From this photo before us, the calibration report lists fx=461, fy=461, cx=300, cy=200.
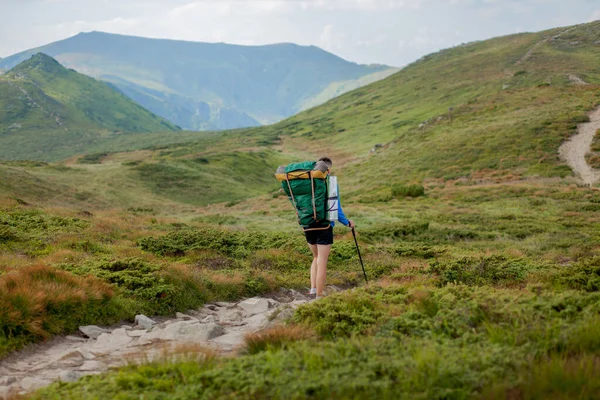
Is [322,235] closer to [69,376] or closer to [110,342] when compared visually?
[110,342]

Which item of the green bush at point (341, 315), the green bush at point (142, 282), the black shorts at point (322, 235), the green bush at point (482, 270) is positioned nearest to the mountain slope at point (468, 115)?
the green bush at point (482, 270)

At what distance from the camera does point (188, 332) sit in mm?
7145

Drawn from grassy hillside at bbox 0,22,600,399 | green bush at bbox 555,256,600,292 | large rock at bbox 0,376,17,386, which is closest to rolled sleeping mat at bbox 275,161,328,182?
grassy hillside at bbox 0,22,600,399

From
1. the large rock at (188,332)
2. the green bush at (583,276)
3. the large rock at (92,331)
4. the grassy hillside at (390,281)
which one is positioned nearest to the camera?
the grassy hillside at (390,281)

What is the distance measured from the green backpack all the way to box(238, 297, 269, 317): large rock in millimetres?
2006

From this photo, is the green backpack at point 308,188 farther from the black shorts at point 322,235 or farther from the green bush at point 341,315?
the green bush at point 341,315

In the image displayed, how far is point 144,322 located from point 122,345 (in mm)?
1111

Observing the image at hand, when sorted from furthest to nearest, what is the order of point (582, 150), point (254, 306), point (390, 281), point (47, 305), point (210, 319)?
point (582, 150) → point (390, 281) → point (254, 306) → point (210, 319) → point (47, 305)

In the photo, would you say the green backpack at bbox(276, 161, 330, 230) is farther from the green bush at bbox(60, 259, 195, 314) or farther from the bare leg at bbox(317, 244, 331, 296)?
the green bush at bbox(60, 259, 195, 314)

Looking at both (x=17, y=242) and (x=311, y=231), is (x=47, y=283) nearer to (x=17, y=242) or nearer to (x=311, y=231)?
(x=311, y=231)

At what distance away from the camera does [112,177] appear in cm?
5666

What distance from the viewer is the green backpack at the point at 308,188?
27.6 ft

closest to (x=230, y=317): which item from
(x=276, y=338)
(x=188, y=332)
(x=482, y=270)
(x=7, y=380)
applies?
(x=188, y=332)

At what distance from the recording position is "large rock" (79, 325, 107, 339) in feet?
23.3
